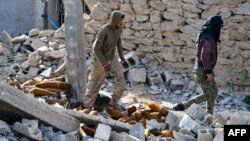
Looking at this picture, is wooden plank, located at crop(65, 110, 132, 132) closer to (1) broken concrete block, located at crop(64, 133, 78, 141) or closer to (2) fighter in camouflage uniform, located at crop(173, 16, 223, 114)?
(1) broken concrete block, located at crop(64, 133, 78, 141)

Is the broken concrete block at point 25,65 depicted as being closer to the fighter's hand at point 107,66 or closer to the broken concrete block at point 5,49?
the broken concrete block at point 5,49

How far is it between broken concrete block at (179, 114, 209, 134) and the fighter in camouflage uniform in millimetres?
740

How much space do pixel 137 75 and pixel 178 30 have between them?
1128mm

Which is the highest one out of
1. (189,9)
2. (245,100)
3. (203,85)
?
(189,9)

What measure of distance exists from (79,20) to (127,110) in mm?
1441

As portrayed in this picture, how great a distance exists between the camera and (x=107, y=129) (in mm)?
6820

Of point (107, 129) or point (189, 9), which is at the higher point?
point (189, 9)

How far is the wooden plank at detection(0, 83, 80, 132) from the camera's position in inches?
253

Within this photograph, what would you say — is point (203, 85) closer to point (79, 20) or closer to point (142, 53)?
point (79, 20)

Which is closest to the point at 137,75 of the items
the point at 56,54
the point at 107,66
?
the point at 56,54

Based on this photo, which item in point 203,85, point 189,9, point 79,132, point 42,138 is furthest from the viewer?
point 189,9

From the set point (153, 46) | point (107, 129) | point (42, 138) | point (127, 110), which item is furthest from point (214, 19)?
point (153, 46)

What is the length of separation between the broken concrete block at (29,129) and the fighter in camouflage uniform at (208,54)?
2591 millimetres

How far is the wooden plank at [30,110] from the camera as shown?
6426 mm
